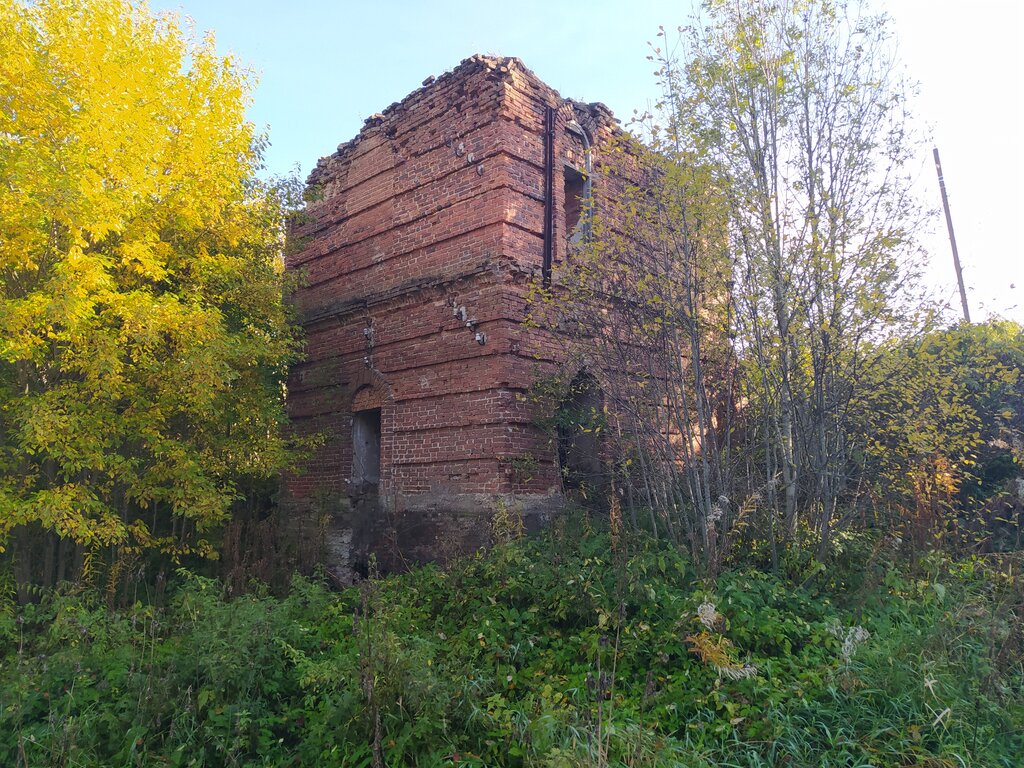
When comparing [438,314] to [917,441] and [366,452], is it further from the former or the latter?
[917,441]

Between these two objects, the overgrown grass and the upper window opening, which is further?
the upper window opening

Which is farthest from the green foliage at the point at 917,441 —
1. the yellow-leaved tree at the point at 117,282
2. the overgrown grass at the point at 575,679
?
the yellow-leaved tree at the point at 117,282

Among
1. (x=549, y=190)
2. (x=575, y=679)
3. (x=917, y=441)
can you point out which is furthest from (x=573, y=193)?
(x=575, y=679)

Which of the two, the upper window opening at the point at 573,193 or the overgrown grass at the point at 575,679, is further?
the upper window opening at the point at 573,193

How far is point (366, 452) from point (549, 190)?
17.4 ft

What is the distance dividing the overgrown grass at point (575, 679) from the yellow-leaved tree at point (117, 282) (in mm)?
1909

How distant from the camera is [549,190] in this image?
10.1 meters

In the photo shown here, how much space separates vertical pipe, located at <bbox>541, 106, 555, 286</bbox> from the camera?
990 centimetres

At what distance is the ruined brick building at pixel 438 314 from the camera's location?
9250mm

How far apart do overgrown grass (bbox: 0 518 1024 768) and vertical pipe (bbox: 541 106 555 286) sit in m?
4.88

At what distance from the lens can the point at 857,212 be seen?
723cm

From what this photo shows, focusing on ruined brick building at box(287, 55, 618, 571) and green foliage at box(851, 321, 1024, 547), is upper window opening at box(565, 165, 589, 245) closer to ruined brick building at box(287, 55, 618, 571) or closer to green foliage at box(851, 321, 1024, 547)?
ruined brick building at box(287, 55, 618, 571)

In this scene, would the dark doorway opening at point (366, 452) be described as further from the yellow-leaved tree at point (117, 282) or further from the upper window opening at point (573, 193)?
the upper window opening at point (573, 193)

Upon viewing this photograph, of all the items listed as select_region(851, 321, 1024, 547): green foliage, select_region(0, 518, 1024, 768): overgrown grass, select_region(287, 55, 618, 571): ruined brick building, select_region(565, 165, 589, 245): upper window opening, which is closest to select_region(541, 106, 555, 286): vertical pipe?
select_region(287, 55, 618, 571): ruined brick building
